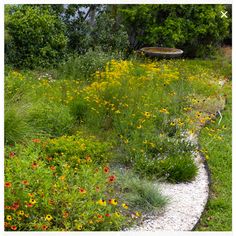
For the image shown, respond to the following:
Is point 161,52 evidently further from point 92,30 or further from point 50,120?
point 50,120

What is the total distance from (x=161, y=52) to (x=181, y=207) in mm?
5862

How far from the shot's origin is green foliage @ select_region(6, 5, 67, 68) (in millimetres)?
8578

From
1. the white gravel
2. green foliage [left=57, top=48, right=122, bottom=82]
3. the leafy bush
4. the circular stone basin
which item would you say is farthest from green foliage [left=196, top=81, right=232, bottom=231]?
the circular stone basin

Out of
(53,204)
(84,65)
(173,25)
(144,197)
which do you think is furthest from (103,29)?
(53,204)

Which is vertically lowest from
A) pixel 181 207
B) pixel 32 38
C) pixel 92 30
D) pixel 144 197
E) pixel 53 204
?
pixel 181 207

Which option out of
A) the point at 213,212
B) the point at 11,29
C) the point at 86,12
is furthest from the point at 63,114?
the point at 86,12

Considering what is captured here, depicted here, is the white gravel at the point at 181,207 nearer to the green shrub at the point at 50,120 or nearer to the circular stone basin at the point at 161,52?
the green shrub at the point at 50,120

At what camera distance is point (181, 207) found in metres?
4.44

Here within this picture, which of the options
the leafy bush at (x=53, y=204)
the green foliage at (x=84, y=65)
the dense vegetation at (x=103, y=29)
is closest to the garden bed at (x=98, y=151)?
the leafy bush at (x=53, y=204)

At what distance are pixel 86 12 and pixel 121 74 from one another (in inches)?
150

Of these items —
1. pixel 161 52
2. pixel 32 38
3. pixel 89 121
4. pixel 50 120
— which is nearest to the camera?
pixel 50 120

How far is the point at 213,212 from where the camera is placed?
4.71m

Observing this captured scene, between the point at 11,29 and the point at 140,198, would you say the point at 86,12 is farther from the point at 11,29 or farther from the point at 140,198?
the point at 140,198

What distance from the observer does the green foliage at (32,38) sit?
28.1ft
